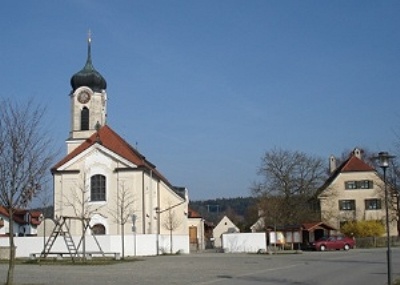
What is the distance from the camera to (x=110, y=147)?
195 ft

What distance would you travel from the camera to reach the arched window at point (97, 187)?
186ft

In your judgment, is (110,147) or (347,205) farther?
(347,205)

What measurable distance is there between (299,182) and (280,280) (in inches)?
1937

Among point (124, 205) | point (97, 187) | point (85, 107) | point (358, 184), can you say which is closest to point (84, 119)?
point (85, 107)

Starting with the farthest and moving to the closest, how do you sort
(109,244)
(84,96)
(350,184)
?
(350,184)
(84,96)
(109,244)

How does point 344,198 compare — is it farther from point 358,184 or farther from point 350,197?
point 358,184

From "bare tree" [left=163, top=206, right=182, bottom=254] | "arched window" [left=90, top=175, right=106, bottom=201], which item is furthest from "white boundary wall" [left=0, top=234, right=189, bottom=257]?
"bare tree" [left=163, top=206, right=182, bottom=254]

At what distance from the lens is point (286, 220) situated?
2724 inches

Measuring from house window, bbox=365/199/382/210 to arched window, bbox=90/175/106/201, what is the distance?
3697 centimetres

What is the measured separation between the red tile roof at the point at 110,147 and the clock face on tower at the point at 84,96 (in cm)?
387

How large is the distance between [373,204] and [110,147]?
1430 inches

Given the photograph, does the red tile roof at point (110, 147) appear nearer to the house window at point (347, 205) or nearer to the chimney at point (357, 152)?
the house window at point (347, 205)

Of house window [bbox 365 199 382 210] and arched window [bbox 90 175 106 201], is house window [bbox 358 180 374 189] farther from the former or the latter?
arched window [bbox 90 175 106 201]

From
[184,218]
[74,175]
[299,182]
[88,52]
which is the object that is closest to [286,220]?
→ [299,182]
